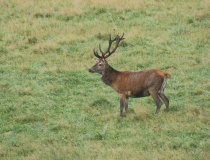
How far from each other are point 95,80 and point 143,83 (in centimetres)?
409

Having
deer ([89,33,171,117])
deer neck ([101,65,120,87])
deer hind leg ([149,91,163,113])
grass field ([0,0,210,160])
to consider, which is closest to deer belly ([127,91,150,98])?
deer ([89,33,171,117])

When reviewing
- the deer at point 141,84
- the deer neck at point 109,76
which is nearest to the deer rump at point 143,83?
the deer at point 141,84

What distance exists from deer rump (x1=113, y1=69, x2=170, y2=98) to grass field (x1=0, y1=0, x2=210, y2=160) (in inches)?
22.9

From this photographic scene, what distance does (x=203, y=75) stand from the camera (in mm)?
15203

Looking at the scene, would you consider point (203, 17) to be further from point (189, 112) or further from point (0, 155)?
point (0, 155)

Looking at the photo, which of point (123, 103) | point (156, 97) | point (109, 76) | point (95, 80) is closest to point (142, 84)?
point (156, 97)

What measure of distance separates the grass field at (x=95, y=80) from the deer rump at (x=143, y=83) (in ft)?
1.91

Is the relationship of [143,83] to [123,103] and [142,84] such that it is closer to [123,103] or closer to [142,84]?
[142,84]

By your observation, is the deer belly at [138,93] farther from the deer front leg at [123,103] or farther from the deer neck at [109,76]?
the deer neck at [109,76]

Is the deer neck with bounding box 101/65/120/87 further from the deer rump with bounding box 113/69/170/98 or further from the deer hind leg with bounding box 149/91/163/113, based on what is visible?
the deer hind leg with bounding box 149/91/163/113

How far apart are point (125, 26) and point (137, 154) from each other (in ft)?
40.4

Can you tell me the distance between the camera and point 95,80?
1540cm

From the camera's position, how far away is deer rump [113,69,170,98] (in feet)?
37.7

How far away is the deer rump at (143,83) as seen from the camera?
11.5 meters
